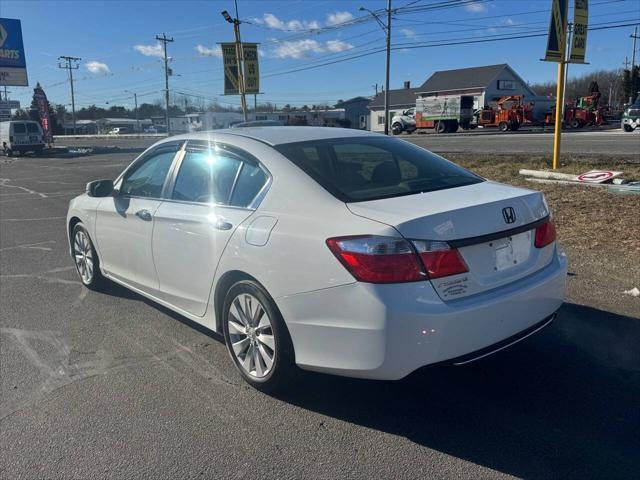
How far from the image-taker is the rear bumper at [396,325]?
2742 millimetres

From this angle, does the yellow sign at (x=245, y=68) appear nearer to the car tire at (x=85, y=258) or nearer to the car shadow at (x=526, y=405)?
the car tire at (x=85, y=258)

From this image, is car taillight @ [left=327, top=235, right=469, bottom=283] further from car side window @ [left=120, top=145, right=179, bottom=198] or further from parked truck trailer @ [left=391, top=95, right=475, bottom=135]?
parked truck trailer @ [left=391, top=95, right=475, bottom=135]

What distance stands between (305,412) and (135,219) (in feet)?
7.31

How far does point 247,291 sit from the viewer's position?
134 inches

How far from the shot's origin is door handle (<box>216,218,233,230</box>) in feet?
11.5

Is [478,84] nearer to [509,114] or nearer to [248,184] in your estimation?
[509,114]

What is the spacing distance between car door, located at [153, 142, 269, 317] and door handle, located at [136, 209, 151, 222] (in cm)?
15

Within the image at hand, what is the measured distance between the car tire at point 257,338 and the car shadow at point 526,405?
187 millimetres

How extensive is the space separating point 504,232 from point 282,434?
5.45 ft

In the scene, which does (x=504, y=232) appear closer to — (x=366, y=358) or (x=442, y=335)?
(x=442, y=335)

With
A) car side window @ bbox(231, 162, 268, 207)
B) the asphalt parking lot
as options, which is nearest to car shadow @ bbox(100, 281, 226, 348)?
the asphalt parking lot

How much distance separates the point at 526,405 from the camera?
325 centimetres

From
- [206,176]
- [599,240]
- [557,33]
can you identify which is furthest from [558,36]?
[206,176]

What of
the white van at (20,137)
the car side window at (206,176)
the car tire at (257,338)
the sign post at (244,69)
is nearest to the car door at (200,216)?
the car side window at (206,176)
